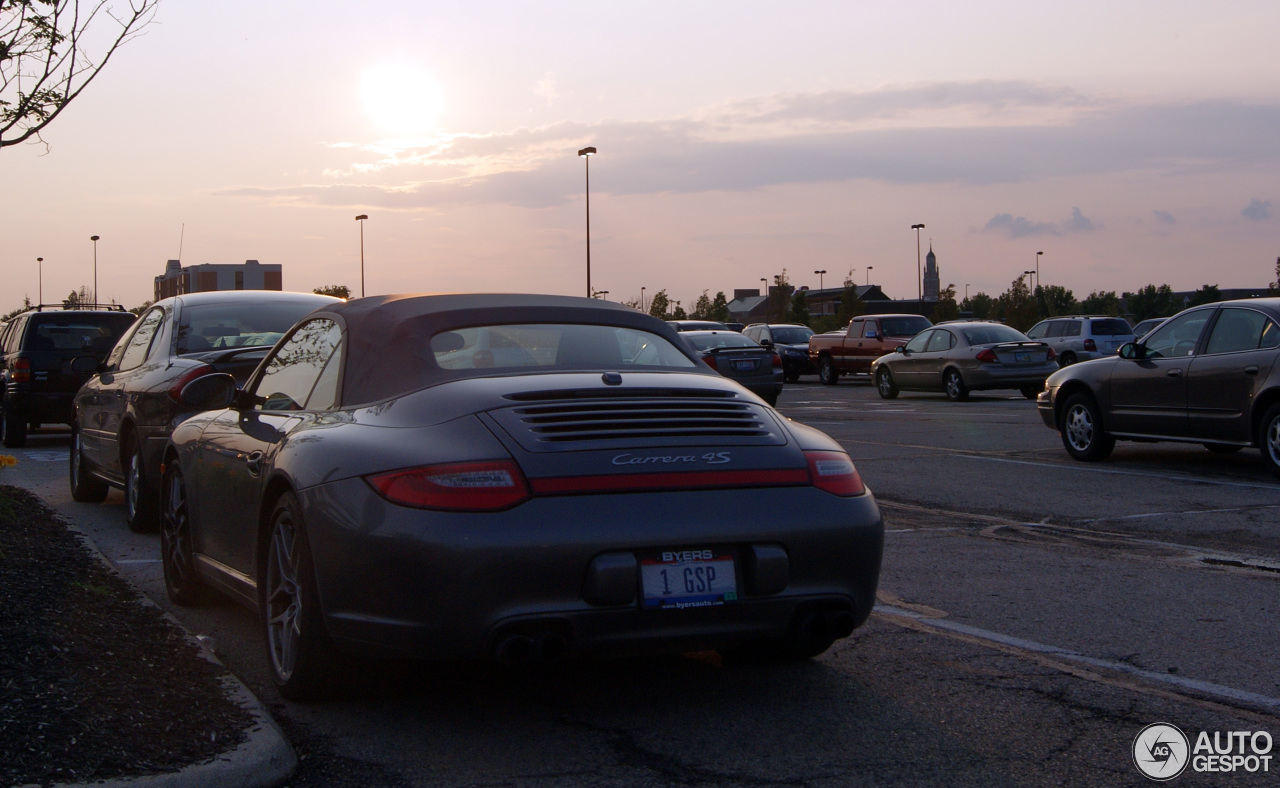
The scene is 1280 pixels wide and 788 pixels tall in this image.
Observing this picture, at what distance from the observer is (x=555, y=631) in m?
3.92

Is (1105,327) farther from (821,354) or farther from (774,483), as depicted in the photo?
(774,483)

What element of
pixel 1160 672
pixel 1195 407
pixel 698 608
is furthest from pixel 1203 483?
pixel 698 608

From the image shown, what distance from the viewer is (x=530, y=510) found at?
3.89 metres

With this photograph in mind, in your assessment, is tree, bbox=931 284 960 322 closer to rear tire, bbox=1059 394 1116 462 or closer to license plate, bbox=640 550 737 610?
rear tire, bbox=1059 394 1116 462

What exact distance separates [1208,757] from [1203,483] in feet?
25.4

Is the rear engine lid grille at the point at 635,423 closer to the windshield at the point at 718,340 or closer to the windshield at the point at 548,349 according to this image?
the windshield at the point at 548,349

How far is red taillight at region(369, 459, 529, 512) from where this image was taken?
3885 mm

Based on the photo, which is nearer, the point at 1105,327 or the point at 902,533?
the point at 902,533

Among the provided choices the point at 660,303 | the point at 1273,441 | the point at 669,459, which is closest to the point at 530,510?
the point at 669,459

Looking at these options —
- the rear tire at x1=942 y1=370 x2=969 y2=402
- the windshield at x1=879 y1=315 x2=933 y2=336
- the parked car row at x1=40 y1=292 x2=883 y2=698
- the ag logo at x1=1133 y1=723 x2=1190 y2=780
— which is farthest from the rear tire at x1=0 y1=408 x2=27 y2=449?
the windshield at x1=879 y1=315 x2=933 y2=336

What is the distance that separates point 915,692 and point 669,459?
1344 mm

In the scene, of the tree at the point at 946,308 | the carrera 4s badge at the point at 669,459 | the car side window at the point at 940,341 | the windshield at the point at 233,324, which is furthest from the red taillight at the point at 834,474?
the tree at the point at 946,308

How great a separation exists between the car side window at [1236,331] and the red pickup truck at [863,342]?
20795 millimetres

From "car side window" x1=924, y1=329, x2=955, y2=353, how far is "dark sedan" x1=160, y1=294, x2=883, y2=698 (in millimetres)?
21941
